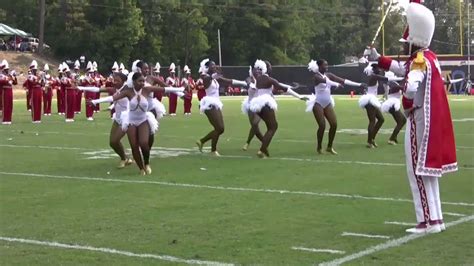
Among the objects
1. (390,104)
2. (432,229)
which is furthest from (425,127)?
(390,104)

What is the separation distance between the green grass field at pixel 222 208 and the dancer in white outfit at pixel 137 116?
0.45 meters

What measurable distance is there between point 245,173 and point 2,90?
17.3 meters

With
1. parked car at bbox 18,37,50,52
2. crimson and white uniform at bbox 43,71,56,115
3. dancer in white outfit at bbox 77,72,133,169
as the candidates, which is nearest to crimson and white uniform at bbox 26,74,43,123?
crimson and white uniform at bbox 43,71,56,115

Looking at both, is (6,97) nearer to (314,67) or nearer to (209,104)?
(209,104)

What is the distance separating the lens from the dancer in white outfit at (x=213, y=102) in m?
17.1

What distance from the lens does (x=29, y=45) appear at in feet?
262

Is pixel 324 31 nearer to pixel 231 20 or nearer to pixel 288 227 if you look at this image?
pixel 231 20

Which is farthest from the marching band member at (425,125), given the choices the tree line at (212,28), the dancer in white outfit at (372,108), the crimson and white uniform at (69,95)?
the tree line at (212,28)

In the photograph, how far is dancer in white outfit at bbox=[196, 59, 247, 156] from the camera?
17125mm

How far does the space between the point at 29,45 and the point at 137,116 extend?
227 feet

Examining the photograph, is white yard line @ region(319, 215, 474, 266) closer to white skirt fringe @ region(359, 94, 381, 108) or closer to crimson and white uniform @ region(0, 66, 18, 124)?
white skirt fringe @ region(359, 94, 381, 108)

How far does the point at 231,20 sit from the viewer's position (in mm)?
96438

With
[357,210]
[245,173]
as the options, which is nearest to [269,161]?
[245,173]

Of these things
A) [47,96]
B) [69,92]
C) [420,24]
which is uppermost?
[420,24]
